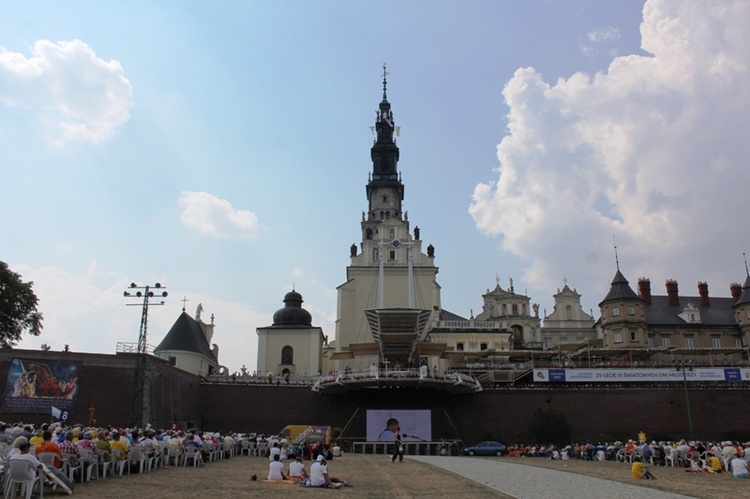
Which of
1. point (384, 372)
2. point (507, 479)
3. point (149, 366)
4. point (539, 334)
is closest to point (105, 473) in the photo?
point (507, 479)

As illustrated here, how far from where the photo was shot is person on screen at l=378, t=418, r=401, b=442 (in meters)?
47.8

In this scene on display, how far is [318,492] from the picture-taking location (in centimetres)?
1620

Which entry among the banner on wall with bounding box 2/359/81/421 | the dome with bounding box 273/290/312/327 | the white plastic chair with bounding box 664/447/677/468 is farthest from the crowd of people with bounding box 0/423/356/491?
the dome with bounding box 273/290/312/327

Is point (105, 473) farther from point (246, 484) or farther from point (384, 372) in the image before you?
point (384, 372)

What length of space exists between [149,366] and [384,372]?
17.9 m

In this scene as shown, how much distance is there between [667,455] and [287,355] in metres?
45.0

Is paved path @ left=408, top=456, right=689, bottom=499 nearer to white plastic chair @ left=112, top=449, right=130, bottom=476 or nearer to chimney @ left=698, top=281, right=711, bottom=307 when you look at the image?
white plastic chair @ left=112, top=449, right=130, bottom=476

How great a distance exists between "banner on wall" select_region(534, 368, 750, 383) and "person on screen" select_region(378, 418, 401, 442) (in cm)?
1491

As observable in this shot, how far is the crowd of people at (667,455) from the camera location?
78.8 ft

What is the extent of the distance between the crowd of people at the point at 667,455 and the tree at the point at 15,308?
42.9m

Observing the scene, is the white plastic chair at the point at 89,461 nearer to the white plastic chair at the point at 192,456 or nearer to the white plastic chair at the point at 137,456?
the white plastic chair at the point at 137,456

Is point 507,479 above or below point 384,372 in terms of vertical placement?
below

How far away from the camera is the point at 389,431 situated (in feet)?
158

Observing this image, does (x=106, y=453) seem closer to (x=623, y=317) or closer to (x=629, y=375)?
(x=629, y=375)
